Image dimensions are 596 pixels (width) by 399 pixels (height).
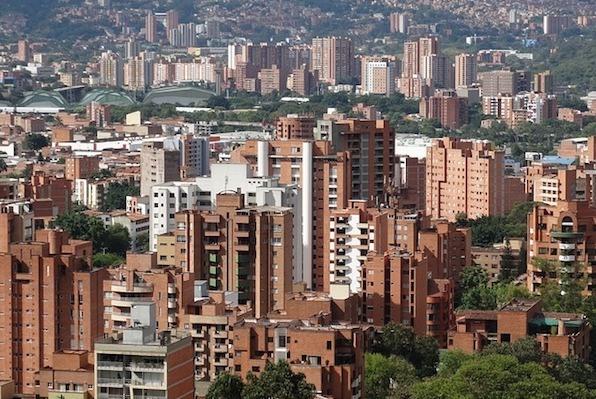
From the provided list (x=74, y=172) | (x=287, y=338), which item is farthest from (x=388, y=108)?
(x=287, y=338)

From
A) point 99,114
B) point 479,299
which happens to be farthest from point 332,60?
point 479,299

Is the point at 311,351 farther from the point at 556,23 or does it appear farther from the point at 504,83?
the point at 556,23

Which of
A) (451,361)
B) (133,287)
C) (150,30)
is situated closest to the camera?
(133,287)

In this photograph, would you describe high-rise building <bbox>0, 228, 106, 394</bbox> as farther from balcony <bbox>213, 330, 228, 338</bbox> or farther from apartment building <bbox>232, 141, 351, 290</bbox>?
apartment building <bbox>232, 141, 351, 290</bbox>

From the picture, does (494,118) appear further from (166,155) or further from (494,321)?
(494,321)

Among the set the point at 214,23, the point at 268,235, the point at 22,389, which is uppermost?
the point at 214,23

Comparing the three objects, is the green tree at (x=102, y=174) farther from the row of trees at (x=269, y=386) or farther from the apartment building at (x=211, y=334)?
the row of trees at (x=269, y=386)
